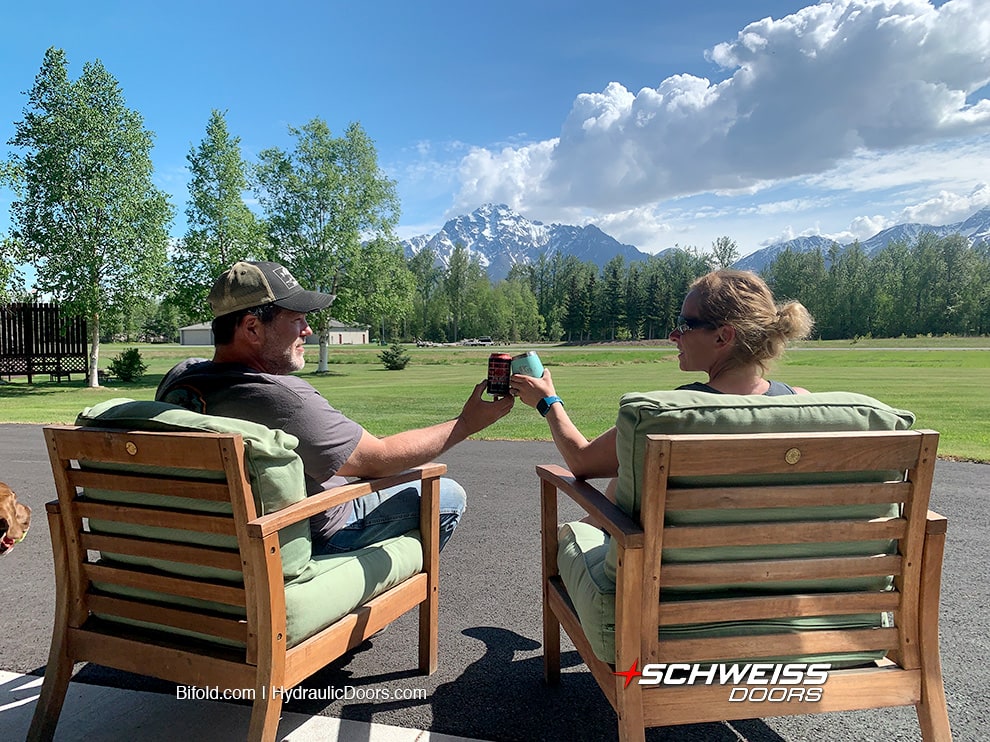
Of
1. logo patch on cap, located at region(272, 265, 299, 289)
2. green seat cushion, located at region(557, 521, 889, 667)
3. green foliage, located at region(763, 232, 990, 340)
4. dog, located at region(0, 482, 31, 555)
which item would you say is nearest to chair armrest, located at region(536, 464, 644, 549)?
green seat cushion, located at region(557, 521, 889, 667)

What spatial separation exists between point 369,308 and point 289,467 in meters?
31.1

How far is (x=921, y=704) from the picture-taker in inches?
75.0

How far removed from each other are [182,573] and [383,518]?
2.66 feet

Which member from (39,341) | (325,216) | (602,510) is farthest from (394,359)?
(602,510)

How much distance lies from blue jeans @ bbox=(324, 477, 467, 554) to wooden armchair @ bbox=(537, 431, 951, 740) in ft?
3.24

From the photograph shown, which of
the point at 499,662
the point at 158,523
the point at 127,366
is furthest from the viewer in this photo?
the point at 127,366

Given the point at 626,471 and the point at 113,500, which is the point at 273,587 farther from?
the point at 626,471

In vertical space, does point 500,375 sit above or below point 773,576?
above

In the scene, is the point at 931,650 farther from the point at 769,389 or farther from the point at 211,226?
the point at 211,226

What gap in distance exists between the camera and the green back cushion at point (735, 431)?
1737mm

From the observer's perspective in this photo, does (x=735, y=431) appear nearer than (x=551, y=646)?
Yes

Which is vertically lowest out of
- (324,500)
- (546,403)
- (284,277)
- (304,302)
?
(324,500)

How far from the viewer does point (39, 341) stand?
24.1m

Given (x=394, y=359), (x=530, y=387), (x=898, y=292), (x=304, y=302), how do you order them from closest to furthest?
(x=304, y=302) → (x=530, y=387) → (x=394, y=359) → (x=898, y=292)
